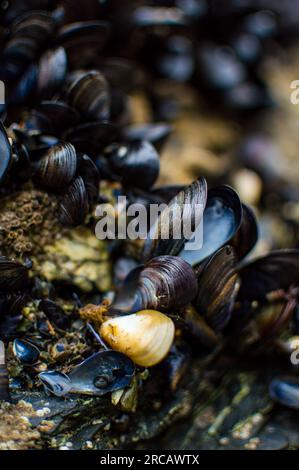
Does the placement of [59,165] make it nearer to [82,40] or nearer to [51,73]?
[51,73]

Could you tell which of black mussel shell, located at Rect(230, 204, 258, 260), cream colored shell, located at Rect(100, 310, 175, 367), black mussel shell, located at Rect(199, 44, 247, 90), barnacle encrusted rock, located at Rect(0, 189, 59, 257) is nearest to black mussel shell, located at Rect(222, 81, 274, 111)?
black mussel shell, located at Rect(199, 44, 247, 90)

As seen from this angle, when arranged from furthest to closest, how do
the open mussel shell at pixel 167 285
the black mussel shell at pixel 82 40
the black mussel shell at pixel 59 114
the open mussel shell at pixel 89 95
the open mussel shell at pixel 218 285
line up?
the black mussel shell at pixel 82 40 → the open mussel shell at pixel 89 95 → the black mussel shell at pixel 59 114 → the open mussel shell at pixel 218 285 → the open mussel shell at pixel 167 285

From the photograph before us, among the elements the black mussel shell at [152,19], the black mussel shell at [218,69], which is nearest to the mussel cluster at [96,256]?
the black mussel shell at [152,19]

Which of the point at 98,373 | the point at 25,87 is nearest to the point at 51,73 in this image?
the point at 25,87

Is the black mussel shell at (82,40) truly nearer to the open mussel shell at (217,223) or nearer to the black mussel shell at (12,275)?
the open mussel shell at (217,223)

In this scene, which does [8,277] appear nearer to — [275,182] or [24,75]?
[24,75]

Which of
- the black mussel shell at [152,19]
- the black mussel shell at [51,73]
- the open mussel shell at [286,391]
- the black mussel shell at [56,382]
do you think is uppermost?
the black mussel shell at [152,19]
